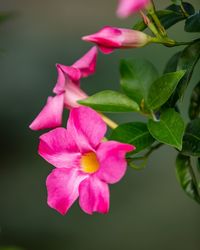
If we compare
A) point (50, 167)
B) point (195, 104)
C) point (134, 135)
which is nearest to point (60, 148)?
point (134, 135)

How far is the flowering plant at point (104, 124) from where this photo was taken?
586mm

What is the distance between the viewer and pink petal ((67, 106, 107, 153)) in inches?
23.2

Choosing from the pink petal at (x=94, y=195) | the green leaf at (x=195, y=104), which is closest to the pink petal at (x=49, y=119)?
the pink petal at (x=94, y=195)

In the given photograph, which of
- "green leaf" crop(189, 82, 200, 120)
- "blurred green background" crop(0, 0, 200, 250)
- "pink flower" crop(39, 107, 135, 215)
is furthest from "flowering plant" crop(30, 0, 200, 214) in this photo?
"blurred green background" crop(0, 0, 200, 250)

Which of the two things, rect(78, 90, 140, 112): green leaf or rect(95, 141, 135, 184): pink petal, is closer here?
rect(95, 141, 135, 184): pink petal

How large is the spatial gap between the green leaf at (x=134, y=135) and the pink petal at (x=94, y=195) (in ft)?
0.32

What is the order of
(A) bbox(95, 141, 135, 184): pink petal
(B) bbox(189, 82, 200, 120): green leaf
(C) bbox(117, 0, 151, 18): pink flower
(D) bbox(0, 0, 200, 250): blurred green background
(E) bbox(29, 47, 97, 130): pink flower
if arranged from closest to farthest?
(C) bbox(117, 0, 151, 18): pink flower, (A) bbox(95, 141, 135, 184): pink petal, (E) bbox(29, 47, 97, 130): pink flower, (B) bbox(189, 82, 200, 120): green leaf, (D) bbox(0, 0, 200, 250): blurred green background

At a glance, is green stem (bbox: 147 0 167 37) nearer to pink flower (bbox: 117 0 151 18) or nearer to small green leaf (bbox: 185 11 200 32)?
small green leaf (bbox: 185 11 200 32)

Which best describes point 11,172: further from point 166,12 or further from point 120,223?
point 166,12

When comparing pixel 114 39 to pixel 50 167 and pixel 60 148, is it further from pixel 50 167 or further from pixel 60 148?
pixel 50 167

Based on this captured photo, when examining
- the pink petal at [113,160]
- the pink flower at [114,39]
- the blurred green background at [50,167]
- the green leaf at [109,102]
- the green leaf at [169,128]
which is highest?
the pink flower at [114,39]

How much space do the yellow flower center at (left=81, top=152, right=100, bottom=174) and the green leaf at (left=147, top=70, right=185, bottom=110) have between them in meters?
0.13

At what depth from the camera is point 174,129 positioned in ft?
2.09

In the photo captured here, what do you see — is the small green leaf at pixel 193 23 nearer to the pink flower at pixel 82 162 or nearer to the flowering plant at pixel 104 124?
the flowering plant at pixel 104 124
